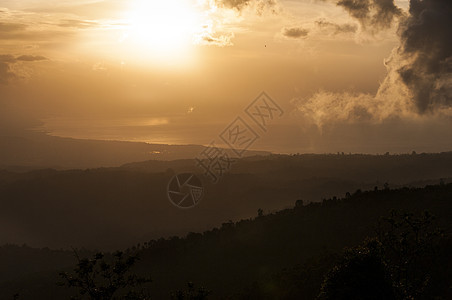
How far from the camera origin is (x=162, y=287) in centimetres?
9406

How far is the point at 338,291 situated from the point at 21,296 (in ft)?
340

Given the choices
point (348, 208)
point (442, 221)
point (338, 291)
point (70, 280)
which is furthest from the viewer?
point (348, 208)

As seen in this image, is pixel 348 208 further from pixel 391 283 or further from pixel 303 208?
pixel 391 283

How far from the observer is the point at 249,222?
116000 mm

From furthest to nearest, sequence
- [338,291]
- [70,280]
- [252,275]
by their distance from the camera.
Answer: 1. [252,275]
2. [338,291]
3. [70,280]

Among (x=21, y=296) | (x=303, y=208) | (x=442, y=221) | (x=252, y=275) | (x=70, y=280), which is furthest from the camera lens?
(x=21, y=296)

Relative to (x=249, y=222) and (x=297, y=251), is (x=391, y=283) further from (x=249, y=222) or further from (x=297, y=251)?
(x=249, y=222)

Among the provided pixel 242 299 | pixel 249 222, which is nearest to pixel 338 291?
pixel 242 299

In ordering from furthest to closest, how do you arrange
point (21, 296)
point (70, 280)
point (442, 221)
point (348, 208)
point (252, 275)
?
1. point (21, 296)
2. point (348, 208)
3. point (252, 275)
4. point (442, 221)
5. point (70, 280)

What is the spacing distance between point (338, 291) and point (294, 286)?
3123 cm

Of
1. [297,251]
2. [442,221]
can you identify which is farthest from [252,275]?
[442,221]

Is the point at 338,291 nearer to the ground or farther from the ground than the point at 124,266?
nearer to the ground

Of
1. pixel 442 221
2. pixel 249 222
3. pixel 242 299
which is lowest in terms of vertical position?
pixel 242 299

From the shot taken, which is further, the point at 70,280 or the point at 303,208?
the point at 303,208
